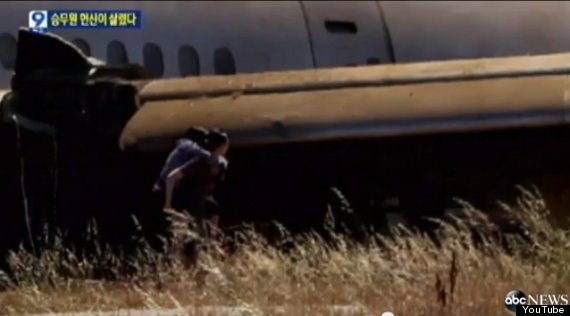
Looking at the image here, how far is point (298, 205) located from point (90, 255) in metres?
1.74

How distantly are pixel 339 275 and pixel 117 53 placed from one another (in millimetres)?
6297

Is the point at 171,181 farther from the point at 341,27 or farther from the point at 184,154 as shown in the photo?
the point at 341,27

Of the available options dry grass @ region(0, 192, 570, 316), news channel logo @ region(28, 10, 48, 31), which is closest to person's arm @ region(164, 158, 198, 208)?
dry grass @ region(0, 192, 570, 316)

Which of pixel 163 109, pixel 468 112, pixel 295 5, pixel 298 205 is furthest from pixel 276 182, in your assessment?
pixel 295 5

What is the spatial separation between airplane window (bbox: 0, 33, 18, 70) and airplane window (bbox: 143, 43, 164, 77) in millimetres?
1943

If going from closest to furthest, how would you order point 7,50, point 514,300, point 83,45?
point 514,300
point 7,50
point 83,45

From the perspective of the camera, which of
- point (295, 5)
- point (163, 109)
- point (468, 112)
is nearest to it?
point (468, 112)

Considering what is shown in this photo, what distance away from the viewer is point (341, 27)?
1881cm

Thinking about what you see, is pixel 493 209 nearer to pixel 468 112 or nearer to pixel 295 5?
pixel 468 112

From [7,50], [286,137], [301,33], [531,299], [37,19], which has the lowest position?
[531,299]

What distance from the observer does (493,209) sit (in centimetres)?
1197

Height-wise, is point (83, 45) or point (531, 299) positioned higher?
point (83, 45)

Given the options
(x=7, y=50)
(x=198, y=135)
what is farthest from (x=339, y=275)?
(x=7, y=50)

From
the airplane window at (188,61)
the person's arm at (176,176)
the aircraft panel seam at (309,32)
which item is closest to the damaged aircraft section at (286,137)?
the person's arm at (176,176)
